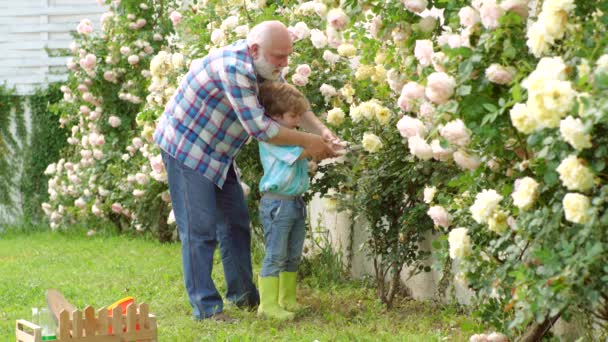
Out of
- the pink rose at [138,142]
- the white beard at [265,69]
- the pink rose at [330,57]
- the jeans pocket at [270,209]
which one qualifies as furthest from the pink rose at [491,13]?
the pink rose at [138,142]

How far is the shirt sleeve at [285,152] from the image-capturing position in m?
5.25

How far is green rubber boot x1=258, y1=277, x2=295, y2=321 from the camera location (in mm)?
5383

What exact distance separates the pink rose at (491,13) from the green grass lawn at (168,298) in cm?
134

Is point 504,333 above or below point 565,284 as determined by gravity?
below

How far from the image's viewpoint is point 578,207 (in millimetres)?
2775

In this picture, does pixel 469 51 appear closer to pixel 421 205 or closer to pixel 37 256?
pixel 421 205

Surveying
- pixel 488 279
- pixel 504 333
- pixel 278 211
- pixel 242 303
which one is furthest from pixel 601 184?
pixel 242 303

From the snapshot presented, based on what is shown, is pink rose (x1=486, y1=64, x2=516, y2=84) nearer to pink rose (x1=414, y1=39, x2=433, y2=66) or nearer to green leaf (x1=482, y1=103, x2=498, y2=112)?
green leaf (x1=482, y1=103, x2=498, y2=112)

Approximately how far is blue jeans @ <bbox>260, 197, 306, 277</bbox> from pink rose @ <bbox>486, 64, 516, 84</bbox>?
238 cm

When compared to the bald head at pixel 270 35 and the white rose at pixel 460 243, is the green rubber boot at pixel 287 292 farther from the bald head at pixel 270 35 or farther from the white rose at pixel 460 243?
the white rose at pixel 460 243

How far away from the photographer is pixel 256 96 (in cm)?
500

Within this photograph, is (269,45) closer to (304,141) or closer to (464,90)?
(304,141)

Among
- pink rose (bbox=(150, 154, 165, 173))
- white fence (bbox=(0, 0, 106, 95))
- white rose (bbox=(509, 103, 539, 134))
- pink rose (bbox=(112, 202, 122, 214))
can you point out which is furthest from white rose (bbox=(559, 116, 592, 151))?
white fence (bbox=(0, 0, 106, 95))

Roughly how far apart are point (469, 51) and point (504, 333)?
3.95ft
